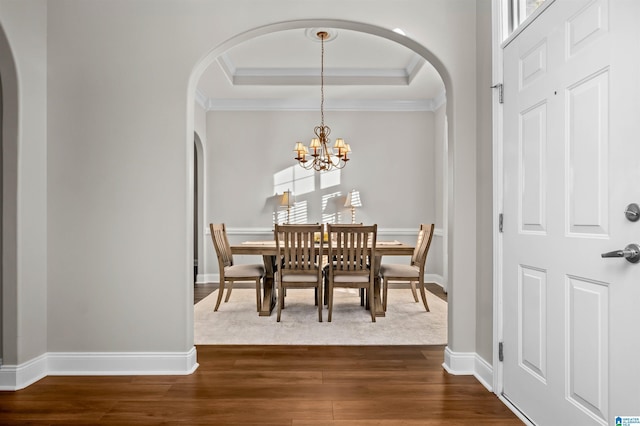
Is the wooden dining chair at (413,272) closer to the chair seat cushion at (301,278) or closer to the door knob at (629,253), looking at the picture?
the chair seat cushion at (301,278)

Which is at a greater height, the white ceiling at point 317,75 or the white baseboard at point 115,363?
the white ceiling at point 317,75

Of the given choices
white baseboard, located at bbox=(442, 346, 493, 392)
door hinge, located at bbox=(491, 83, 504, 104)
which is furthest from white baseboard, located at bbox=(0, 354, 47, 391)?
door hinge, located at bbox=(491, 83, 504, 104)

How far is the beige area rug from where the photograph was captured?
3.46 m

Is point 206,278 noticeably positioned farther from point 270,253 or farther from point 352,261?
point 352,261

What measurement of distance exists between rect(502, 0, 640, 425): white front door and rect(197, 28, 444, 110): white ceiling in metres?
2.91

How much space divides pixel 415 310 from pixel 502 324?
2.24 m

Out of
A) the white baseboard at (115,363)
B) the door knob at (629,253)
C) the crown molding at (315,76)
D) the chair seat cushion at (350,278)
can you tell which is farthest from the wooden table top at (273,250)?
the door knob at (629,253)

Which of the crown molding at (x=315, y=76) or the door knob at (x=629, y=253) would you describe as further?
the crown molding at (x=315, y=76)

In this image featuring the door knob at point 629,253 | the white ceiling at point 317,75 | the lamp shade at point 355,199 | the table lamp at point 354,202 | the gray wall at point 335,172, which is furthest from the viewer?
the gray wall at point 335,172

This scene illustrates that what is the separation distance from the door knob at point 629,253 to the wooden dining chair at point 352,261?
2622 millimetres

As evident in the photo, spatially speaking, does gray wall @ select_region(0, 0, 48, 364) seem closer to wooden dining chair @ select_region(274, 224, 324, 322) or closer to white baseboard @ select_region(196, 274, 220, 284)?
wooden dining chair @ select_region(274, 224, 324, 322)

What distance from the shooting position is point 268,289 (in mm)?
4500

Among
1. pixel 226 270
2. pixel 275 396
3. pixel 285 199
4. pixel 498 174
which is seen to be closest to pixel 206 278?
pixel 285 199

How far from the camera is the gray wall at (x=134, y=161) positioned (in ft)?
8.96
